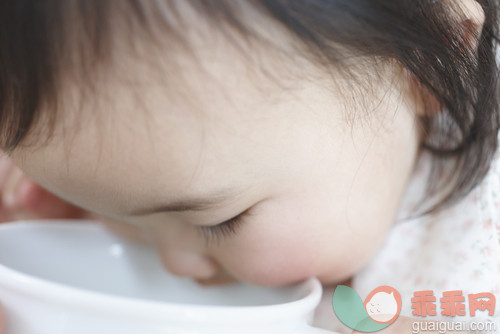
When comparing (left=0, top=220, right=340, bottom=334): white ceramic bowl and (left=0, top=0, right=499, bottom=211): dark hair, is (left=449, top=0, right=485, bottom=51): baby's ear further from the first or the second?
(left=0, top=220, right=340, bottom=334): white ceramic bowl

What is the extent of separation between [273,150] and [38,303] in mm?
221

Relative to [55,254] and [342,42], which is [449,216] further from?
[55,254]

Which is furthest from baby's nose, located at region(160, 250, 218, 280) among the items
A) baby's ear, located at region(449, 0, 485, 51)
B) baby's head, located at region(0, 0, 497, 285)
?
baby's ear, located at region(449, 0, 485, 51)

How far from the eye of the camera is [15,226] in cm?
63

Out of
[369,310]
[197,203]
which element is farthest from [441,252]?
[197,203]

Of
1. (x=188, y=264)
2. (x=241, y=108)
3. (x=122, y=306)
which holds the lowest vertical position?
(x=188, y=264)

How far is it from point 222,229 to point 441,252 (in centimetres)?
30

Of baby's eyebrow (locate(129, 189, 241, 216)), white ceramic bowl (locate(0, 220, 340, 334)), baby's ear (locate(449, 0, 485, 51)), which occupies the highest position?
baby's ear (locate(449, 0, 485, 51))

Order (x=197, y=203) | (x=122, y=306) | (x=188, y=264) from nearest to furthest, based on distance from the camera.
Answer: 1. (x=122, y=306)
2. (x=197, y=203)
3. (x=188, y=264)

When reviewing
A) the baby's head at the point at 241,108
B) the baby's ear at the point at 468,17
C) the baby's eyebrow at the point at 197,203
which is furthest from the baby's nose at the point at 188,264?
the baby's ear at the point at 468,17

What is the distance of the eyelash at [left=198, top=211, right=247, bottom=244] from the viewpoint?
54cm

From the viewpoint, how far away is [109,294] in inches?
19.9

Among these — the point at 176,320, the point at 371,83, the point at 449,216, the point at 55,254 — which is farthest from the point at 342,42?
the point at 55,254

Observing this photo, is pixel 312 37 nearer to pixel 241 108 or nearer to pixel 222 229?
pixel 241 108
